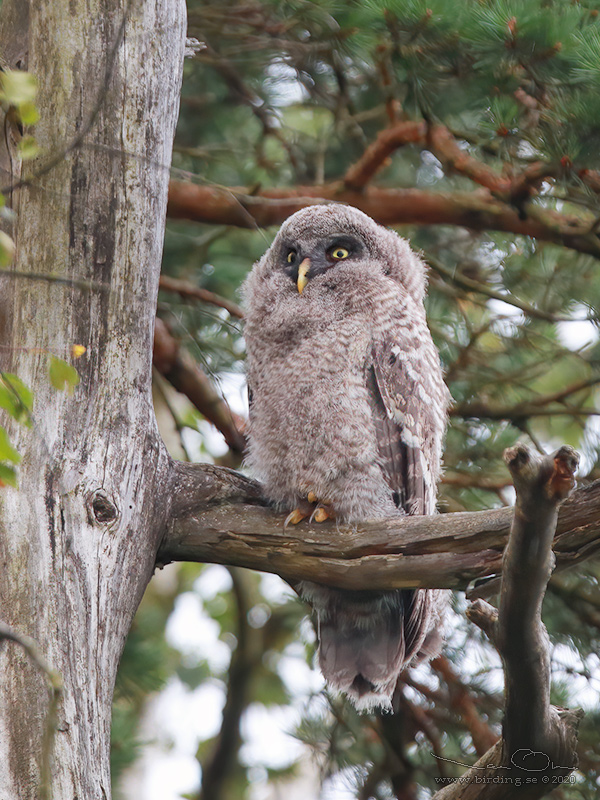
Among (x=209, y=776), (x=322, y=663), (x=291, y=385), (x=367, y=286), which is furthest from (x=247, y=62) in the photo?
(x=209, y=776)

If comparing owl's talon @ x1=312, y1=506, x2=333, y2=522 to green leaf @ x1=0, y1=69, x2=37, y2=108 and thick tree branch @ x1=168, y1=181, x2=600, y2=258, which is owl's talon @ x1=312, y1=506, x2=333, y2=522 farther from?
green leaf @ x1=0, y1=69, x2=37, y2=108

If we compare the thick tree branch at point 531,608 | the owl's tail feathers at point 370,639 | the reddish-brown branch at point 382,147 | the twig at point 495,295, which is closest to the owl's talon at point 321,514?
the owl's tail feathers at point 370,639

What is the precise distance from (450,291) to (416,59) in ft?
4.32

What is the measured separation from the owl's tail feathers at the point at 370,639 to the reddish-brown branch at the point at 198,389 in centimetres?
133

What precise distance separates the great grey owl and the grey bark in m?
0.58

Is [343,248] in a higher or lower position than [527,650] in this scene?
higher

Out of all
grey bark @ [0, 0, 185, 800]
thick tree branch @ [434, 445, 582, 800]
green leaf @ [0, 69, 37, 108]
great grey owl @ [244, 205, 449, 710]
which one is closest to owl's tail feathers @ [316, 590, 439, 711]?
great grey owl @ [244, 205, 449, 710]

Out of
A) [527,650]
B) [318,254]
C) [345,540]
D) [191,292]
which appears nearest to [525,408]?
[318,254]

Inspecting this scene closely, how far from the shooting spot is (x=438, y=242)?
5.33m

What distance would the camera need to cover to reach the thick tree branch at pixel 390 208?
156 inches

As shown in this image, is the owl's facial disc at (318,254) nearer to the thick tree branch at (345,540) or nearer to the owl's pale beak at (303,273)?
the owl's pale beak at (303,273)

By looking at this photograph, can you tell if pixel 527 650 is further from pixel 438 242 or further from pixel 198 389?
pixel 438 242

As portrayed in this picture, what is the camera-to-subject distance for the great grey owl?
3.03 meters

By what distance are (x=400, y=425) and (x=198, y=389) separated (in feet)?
4.58
